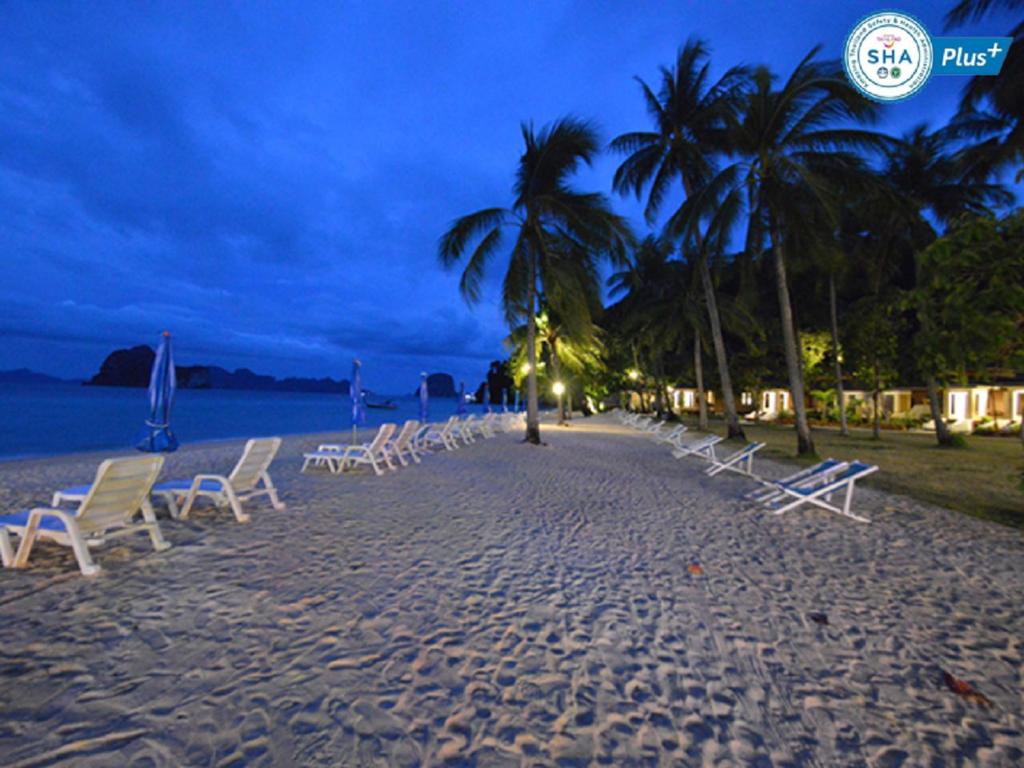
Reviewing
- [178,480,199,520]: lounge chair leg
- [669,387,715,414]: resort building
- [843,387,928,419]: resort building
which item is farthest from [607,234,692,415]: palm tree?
[178,480,199,520]: lounge chair leg

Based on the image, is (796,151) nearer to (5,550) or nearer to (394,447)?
(394,447)

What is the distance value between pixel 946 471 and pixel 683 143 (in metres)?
11.2

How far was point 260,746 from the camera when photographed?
1905mm

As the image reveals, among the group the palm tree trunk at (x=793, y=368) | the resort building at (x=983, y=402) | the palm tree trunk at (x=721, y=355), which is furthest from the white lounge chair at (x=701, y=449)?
the resort building at (x=983, y=402)

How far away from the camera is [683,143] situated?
15117 millimetres

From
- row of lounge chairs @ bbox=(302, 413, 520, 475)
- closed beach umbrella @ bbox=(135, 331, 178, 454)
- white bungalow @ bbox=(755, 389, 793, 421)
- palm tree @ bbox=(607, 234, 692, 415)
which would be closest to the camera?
closed beach umbrella @ bbox=(135, 331, 178, 454)

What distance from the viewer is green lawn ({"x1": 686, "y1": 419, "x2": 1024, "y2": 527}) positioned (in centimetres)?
685

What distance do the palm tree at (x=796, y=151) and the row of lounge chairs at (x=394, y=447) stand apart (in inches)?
356

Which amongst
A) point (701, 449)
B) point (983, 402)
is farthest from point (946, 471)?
point (983, 402)

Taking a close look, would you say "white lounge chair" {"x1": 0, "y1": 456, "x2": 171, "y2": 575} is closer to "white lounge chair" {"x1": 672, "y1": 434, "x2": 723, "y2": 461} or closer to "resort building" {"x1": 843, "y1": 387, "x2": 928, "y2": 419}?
"white lounge chair" {"x1": 672, "y1": 434, "x2": 723, "y2": 461}

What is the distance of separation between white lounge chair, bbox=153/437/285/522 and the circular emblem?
9887 millimetres

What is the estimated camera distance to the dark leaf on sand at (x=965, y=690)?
233 centimetres

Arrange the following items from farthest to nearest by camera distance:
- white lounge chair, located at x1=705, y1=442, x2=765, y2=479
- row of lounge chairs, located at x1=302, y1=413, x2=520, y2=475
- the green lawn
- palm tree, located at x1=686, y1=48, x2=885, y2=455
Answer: palm tree, located at x1=686, y1=48, x2=885, y2=455 → row of lounge chairs, located at x1=302, y1=413, x2=520, y2=475 → white lounge chair, located at x1=705, y1=442, x2=765, y2=479 → the green lawn

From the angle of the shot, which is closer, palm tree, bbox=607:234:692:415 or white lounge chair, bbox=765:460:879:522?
white lounge chair, bbox=765:460:879:522
